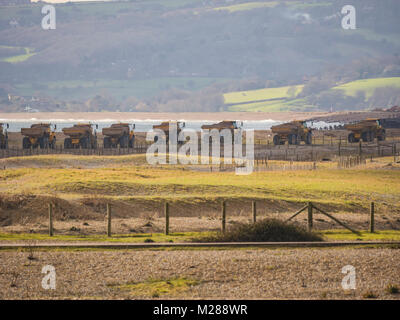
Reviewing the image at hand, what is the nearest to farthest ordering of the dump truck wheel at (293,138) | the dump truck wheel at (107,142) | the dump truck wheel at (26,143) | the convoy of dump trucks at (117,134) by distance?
the dump truck wheel at (26,143), the convoy of dump trucks at (117,134), the dump truck wheel at (107,142), the dump truck wheel at (293,138)

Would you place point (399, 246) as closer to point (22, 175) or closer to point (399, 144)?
point (22, 175)

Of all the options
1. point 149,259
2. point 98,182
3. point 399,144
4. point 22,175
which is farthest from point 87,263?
point 399,144

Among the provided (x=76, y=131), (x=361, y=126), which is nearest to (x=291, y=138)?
(x=361, y=126)

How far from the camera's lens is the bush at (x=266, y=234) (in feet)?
93.3

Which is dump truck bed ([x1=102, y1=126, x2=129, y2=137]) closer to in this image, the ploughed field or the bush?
the bush

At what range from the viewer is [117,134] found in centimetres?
9219

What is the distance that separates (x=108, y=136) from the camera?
308ft

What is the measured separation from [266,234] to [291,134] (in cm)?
7085

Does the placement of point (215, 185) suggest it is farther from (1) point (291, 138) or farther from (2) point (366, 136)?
(2) point (366, 136)

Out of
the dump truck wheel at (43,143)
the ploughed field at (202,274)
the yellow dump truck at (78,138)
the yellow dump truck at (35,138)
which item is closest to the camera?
the ploughed field at (202,274)

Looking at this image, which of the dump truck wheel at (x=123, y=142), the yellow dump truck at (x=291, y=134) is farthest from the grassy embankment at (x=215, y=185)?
the yellow dump truck at (x=291, y=134)

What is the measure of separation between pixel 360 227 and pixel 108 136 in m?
61.7

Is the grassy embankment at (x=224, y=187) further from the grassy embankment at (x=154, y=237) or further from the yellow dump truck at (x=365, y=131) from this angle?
the yellow dump truck at (x=365, y=131)

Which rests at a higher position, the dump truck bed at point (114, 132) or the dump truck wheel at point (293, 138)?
the dump truck bed at point (114, 132)
